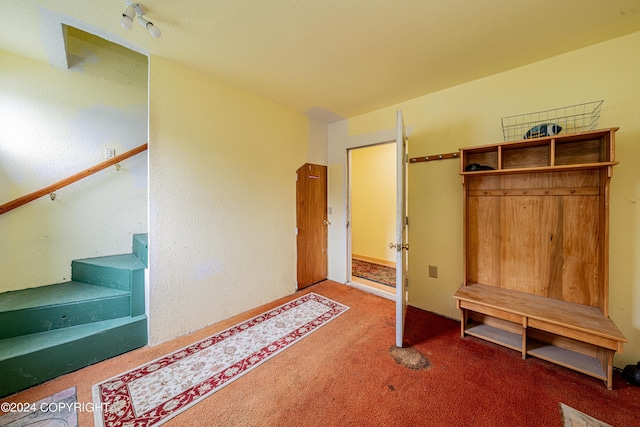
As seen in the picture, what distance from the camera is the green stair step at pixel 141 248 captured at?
2.07 meters

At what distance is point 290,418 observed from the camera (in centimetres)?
131

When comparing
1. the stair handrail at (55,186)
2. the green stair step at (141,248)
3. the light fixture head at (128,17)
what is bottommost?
the green stair step at (141,248)

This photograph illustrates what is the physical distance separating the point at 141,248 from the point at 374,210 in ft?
12.7

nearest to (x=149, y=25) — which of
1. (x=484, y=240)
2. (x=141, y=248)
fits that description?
(x=141, y=248)

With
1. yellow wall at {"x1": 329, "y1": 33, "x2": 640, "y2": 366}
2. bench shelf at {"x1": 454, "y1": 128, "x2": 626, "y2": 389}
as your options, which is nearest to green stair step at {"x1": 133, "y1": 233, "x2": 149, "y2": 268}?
yellow wall at {"x1": 329, "y1": 33, "x2": 640, "y2": 366}

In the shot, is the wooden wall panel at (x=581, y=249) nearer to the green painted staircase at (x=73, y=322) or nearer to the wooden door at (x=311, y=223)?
the wooden door at (x=311, y=223)

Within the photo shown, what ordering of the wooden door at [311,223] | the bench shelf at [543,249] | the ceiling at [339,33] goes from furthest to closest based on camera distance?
the wooden door at [311,223] < the bench shelf at [543,249] < the ceiling at [339,33]

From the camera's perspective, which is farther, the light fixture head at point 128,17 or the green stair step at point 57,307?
the green stair step at point 57,307

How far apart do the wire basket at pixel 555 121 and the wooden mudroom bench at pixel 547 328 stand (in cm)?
137

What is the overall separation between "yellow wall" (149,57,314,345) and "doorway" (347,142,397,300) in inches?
74.3

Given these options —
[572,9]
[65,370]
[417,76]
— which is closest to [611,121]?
[572,9]

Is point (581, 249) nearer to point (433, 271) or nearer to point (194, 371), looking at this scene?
point (433, 271)

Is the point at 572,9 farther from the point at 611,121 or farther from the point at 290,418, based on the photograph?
the point at 290,418

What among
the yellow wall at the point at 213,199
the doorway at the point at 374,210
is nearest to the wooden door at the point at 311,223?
the yellow wall at the point at 213,199
